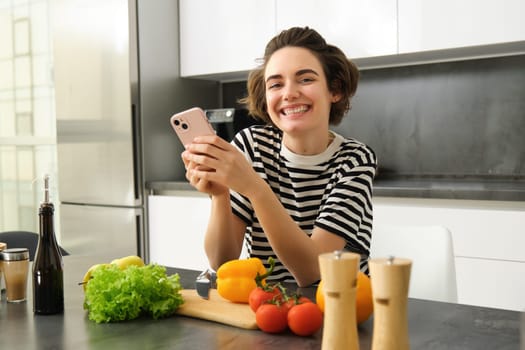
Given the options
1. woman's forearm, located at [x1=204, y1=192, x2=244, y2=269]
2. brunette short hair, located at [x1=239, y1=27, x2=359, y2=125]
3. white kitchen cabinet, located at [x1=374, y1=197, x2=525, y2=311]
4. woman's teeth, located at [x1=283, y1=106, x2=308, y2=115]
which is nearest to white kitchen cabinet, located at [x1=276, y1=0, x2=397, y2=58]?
white kitchen cabinet, located at [x1=374, y1=197, x2=525, y2=311]

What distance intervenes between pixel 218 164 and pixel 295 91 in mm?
363

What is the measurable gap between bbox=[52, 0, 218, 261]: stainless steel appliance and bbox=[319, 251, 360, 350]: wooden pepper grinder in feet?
8.90

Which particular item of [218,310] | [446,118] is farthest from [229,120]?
[218,310]

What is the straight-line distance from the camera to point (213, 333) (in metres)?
1.03

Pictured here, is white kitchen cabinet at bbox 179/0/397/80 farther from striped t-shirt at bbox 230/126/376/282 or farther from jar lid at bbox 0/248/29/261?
jar lid at bbox 0/248/29/261

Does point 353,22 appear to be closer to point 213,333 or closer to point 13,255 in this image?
point 13,255

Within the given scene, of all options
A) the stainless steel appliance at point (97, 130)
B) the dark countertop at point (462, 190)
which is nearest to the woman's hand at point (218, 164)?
the dark countertop at point (462, 190)

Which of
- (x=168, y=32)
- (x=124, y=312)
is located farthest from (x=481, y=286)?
(x=168, y=32)

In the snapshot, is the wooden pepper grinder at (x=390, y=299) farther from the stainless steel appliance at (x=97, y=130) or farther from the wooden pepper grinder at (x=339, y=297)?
the stainless steel appliance at (x=97, y=130)

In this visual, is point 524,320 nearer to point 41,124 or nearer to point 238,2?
point 238,2

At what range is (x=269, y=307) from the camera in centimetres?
100

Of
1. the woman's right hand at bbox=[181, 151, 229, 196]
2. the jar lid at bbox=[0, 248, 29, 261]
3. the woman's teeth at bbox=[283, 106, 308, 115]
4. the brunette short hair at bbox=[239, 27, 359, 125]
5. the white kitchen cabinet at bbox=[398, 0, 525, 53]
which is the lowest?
the jar lid at bbox=[0, 248, 29, 261]

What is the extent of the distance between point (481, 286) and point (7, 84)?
323 cm

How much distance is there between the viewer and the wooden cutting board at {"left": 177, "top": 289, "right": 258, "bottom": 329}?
Result: 1055mm
